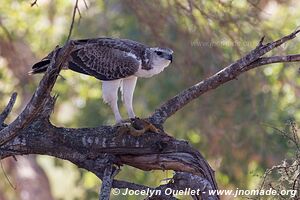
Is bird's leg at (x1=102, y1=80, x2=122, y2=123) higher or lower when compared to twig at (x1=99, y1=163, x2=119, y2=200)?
higher

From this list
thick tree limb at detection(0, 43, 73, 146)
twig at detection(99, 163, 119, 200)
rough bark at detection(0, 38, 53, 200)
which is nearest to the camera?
thick tree limb at detection(0, 43, 73, 146)

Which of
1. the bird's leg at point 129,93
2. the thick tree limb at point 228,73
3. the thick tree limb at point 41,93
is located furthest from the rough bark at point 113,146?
the bird's leg at point 129,93

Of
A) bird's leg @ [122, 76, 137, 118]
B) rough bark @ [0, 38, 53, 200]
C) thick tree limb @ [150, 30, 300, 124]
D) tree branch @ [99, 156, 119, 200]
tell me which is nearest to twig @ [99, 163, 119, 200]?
tree branch @ [99, 156, 119, 200]

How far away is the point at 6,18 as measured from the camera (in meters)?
10.8

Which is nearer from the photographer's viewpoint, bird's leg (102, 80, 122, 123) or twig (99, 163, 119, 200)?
twig (99, 163, 119, 200)

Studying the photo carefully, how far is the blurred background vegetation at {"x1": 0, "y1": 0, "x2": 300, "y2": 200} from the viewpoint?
7.98 m

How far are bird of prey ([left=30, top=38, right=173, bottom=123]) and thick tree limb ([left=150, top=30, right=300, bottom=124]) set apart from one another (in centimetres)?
68

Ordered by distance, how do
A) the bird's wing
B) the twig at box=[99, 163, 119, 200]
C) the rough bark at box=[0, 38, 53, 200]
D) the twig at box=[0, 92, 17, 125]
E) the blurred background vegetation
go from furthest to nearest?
the rough bark at box=[0, 38, 53, 200], the blurred background vegetation, the bird's wing, the twig at box=[0, 92, 17, 125], the twig at box=[99, 163, 119, 200]

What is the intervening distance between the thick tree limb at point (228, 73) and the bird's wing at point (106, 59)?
0.72m

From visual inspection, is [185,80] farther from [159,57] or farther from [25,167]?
[25,167]

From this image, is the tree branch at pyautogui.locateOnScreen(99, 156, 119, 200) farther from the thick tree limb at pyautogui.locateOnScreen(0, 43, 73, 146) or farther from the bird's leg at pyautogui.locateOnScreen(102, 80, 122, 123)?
the bird's leg at pyautogui.locateOnScreen(102, 80, 122, 123)

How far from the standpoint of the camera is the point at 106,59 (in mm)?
5711

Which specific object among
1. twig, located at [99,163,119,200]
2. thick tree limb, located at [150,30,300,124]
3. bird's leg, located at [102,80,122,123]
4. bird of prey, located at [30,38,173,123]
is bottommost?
twig, located at [99,163,119,200]

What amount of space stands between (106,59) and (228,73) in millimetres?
1243
